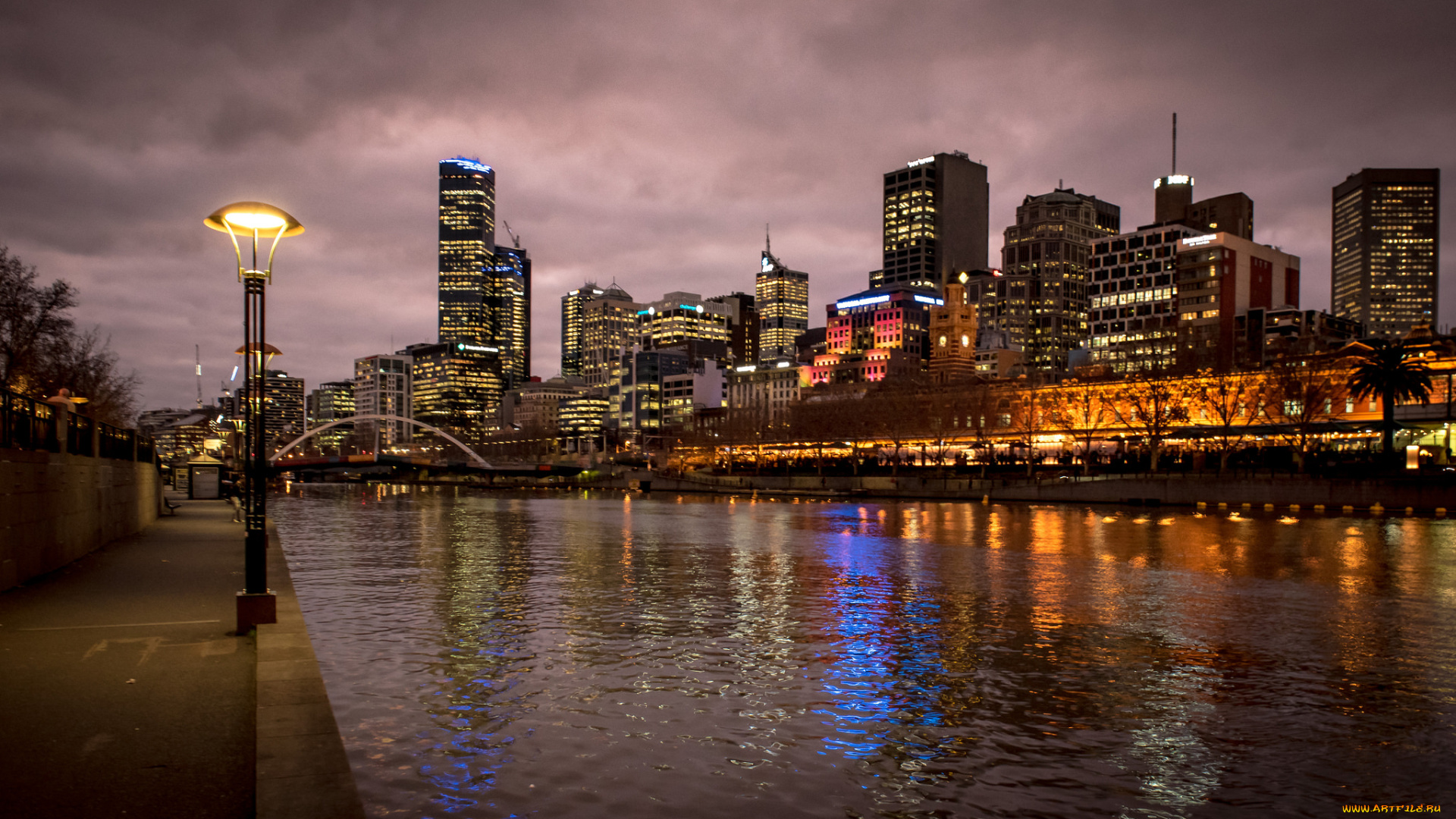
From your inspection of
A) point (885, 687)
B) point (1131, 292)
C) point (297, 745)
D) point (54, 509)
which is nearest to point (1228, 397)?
point (1131, 292)

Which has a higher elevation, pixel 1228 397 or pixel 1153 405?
pixel 1228 397

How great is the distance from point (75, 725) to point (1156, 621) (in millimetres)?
14904

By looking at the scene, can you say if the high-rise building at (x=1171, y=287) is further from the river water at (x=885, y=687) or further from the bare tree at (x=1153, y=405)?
the river water at (x=885, y=687)

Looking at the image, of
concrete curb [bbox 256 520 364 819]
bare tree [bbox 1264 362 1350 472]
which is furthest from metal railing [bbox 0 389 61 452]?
bare tree [bbox 1264 362 1350 472]

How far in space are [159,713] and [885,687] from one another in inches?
289

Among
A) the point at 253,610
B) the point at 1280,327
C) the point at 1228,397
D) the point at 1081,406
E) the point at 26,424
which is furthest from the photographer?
the point at 1280,327

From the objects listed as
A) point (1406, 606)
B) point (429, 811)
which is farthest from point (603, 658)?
point (1406, 606)

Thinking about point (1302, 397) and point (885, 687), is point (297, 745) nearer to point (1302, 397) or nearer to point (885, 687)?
point (885, 687)

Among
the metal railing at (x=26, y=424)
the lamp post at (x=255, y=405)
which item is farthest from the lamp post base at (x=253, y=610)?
the metal railing at (x=26, y=424)

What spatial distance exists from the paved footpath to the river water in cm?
109

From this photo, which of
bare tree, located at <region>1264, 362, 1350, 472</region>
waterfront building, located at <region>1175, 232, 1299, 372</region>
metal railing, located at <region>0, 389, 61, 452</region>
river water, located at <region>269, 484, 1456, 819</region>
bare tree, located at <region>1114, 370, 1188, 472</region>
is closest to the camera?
river water, located at <region>269, 484, 1456, 819</region>

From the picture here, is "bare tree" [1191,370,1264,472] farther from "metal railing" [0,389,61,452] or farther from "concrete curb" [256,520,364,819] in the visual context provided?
"concrete curb" [256,520,364,819]

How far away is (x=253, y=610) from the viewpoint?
12.4 m

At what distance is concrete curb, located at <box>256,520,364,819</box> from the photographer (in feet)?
20.1
